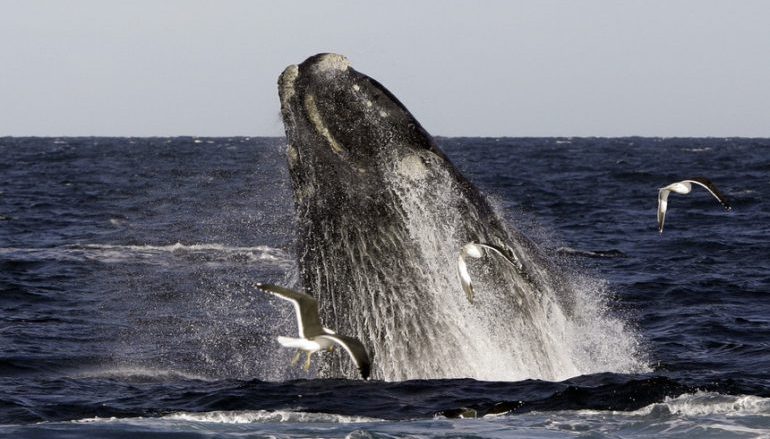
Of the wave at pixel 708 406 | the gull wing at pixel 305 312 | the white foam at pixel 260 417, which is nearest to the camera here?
the gull wing at pixel 305 312

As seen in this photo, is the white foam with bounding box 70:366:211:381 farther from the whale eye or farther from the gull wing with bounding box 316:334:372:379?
the gull wing with bounding box 316:334:372:379

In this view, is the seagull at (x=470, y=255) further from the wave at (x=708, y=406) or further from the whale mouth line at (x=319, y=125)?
the wave at (x=708, y=406)

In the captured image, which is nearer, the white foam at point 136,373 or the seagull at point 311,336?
the seagull at point 311,336

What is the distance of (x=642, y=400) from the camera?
1010 cm

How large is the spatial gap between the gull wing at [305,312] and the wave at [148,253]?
1559 centimetres

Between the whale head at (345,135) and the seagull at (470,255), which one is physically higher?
the whale head at (345,135)

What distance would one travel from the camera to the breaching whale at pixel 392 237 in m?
9.70

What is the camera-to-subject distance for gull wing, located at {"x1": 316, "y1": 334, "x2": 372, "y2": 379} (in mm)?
8297

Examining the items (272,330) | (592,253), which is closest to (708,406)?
(272,330)

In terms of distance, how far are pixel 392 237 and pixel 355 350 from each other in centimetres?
149

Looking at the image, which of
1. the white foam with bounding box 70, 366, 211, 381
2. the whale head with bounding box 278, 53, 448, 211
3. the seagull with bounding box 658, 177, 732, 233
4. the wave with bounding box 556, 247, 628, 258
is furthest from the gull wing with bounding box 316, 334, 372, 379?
the wave with bounding box 556, 247, 628, 258

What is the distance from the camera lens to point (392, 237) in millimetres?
9727

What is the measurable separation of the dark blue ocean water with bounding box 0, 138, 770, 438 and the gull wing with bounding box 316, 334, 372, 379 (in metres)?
0.96

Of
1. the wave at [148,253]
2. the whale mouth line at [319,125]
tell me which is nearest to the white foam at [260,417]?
the whale mouth line at [319,125]
